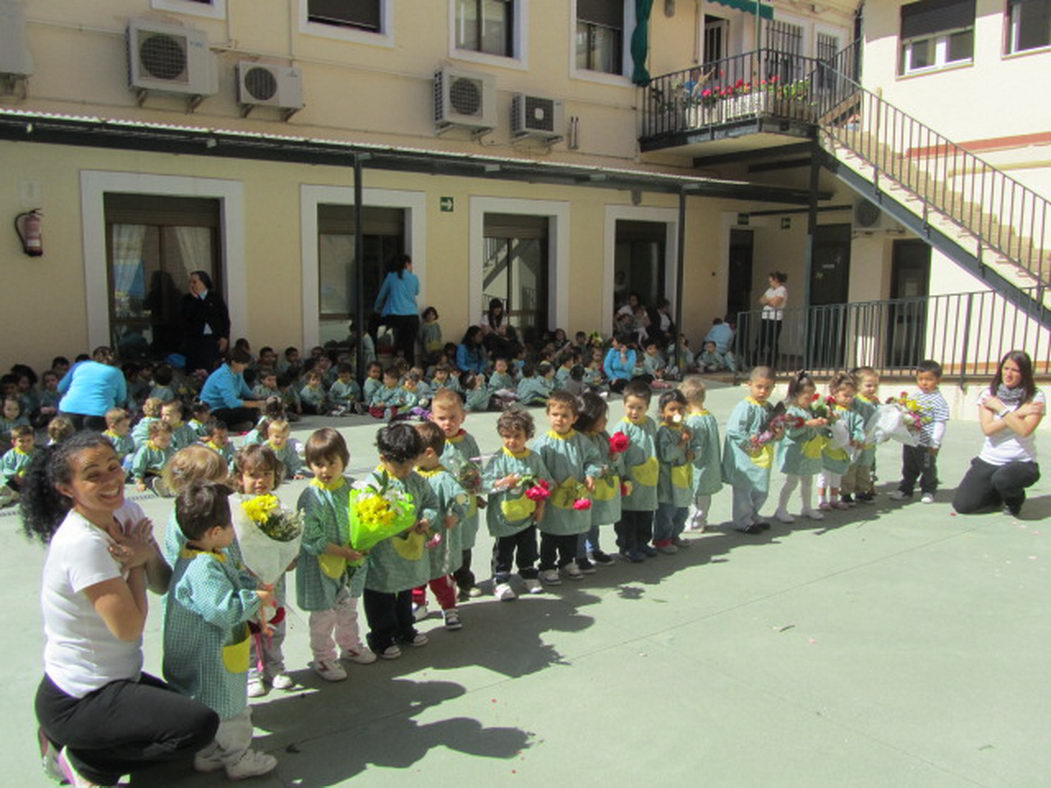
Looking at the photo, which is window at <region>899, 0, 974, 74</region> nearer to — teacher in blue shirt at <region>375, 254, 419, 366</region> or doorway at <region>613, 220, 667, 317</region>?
doorway at <region>613, 220, 667, 317</region>

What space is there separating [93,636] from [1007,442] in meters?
6.33

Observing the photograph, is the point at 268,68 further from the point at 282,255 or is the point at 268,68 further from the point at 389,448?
the point at 389,448

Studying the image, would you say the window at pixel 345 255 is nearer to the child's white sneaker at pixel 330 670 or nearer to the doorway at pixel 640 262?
the doorway at pixel 640 262

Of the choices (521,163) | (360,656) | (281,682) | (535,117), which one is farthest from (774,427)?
(535,117)

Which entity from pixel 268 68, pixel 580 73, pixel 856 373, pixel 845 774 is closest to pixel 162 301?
pixel 268 68

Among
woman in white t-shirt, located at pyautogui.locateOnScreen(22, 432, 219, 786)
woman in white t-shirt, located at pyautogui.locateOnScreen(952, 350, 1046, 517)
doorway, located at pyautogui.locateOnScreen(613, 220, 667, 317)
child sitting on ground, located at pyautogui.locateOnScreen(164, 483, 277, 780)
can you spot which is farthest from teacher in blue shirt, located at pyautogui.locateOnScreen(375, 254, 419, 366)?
woman in white t-shirt, located at pyautogui.locateOnScreen(22, 432, 219, 786)

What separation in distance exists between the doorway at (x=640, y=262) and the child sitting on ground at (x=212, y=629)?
13636 mm

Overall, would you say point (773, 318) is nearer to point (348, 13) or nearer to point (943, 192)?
point (943, 192)

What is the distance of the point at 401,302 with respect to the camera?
12.7m

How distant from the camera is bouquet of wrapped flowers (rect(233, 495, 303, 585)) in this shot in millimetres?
3365

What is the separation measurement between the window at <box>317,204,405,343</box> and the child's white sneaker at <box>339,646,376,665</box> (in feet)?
30.3

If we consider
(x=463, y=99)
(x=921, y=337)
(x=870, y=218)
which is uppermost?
(x=463, y=99)

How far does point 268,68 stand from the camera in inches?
457

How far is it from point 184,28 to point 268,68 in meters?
1.14
